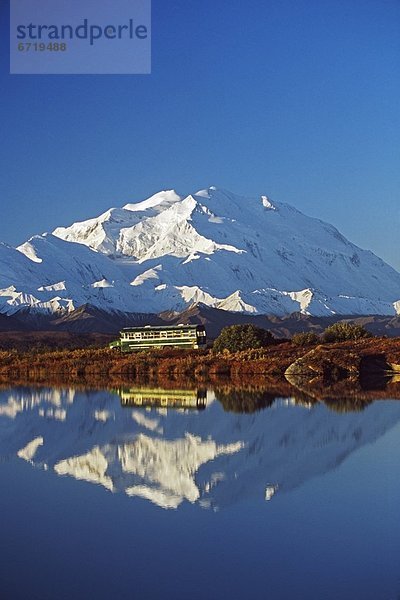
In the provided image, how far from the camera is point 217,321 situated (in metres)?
119

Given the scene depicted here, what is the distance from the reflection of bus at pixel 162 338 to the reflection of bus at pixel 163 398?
1909 cm

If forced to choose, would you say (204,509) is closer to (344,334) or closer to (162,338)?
(344,334)

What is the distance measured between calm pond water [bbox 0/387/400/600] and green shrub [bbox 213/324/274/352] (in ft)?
87.8

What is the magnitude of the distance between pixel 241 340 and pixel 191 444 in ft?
103

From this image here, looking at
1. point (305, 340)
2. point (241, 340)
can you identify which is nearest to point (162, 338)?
point (241, 340)

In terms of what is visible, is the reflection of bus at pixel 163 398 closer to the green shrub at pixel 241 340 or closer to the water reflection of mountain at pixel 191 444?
the water reflection of mountain at pixel 191 444

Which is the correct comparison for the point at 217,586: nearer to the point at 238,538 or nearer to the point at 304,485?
the point at 238,538

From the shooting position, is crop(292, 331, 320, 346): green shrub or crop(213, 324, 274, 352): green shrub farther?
crop(213, 324, 274, 352): green shrub

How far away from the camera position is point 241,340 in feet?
163

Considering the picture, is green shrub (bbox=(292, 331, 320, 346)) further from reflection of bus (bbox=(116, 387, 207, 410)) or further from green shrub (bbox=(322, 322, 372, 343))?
reflection of bus (bbox=(116, 387, 207, 410))

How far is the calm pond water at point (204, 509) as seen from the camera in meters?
8.84

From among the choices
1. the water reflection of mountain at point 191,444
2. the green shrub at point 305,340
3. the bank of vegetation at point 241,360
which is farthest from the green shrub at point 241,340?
the water reflection of mountain at point 191,444

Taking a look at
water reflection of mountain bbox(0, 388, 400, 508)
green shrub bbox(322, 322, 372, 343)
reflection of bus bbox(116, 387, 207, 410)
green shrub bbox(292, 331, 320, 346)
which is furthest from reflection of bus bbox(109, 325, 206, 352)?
water reflection of mountain bbox(0, 388, 400, 508)

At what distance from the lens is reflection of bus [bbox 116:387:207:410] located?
27702 mm
